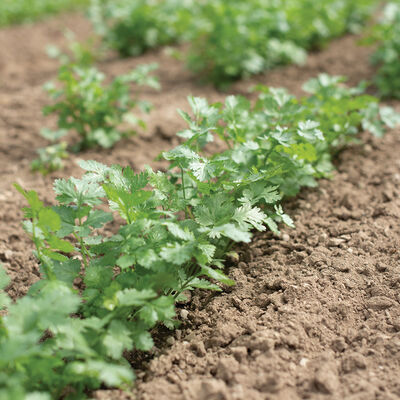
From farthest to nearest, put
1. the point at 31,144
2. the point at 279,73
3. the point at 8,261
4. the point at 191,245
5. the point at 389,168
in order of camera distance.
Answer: the point at 279,73, the point at 31,144, the point at 389,168, the point at 8,261, the point at 191,245

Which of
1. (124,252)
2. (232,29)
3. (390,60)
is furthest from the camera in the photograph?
(232,29)

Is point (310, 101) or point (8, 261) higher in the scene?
point (310, 101)

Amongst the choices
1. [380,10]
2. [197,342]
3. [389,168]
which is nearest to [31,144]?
[197,342]

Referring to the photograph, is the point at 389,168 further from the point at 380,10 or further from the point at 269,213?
the point at 380,10

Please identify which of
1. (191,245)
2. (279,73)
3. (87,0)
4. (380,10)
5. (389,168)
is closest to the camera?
(191,245)

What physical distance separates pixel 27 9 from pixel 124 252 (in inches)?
313

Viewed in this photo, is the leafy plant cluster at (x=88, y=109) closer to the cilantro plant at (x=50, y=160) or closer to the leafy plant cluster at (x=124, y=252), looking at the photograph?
the cilantro plant at (x=50, y=160)

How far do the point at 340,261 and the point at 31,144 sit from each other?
9.18 feet

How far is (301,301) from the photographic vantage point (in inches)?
82.8

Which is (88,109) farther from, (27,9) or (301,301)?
(27,9)

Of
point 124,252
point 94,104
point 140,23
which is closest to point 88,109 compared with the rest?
point 94,104

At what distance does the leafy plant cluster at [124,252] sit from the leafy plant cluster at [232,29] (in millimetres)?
2146

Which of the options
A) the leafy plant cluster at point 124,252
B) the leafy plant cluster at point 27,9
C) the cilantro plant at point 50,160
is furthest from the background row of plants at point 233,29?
the leafy plant cluster at point 27,9

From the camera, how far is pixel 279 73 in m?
4.97
